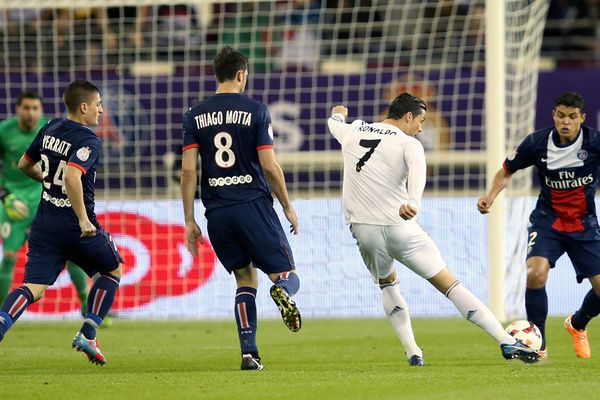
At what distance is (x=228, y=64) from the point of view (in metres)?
8.48

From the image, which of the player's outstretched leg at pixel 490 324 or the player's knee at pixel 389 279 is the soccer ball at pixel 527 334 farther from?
the player's knee at pixel 389 279

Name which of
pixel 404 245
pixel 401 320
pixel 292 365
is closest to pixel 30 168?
pixel 292 365

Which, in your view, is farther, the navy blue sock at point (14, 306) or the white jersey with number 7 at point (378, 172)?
the navy blue sock at point (14, 306)

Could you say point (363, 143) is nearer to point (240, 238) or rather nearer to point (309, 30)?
point (240, 238)

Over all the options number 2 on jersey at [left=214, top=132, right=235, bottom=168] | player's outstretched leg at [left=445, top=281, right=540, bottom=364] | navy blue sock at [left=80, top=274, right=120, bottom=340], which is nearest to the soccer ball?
player's outstretched leg at [left=445, top=281, right=540, bottom=364]

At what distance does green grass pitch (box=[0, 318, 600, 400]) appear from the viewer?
7.21m

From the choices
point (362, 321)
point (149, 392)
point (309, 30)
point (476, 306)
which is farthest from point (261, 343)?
point (309, 30)

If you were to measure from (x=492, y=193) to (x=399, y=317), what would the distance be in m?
1.27

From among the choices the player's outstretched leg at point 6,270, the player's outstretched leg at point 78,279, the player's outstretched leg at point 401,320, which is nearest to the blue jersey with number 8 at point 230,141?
the player's outstretched leg at point 401,320

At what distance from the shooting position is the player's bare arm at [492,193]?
9242mm

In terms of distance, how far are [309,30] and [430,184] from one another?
13.9 feet

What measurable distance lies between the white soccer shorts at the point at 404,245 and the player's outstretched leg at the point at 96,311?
2.01 meters

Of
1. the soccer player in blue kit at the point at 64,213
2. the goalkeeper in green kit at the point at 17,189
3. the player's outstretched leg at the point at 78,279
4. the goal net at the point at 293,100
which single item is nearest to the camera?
the soccer player in blue kit at the point at 64,213

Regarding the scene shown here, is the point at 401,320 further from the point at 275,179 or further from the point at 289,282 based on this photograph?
the point at 275,179
